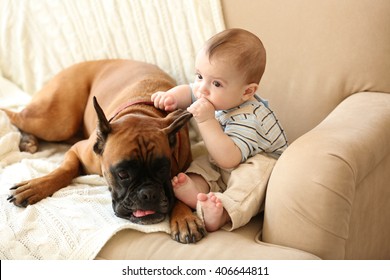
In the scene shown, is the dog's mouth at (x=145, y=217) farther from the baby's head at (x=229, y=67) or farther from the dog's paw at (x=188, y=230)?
the baby's head at (x=229, y=67)

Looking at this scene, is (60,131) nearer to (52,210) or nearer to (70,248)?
(52,210)

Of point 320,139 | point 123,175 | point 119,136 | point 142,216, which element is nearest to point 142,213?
point 142,216

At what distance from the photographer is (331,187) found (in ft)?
5.23

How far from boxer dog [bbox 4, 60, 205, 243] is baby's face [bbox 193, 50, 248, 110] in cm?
13

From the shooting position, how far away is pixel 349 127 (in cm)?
182

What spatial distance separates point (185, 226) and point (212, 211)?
10 cm

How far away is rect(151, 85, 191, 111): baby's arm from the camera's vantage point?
2082mm

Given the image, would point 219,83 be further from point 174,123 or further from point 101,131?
point 101,131

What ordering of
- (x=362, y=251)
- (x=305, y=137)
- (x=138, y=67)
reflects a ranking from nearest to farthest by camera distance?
1. (x=305, y=137)
2. (x=362, y=251)
3. (x=138, y=67)

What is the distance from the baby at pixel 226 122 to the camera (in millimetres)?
1777
